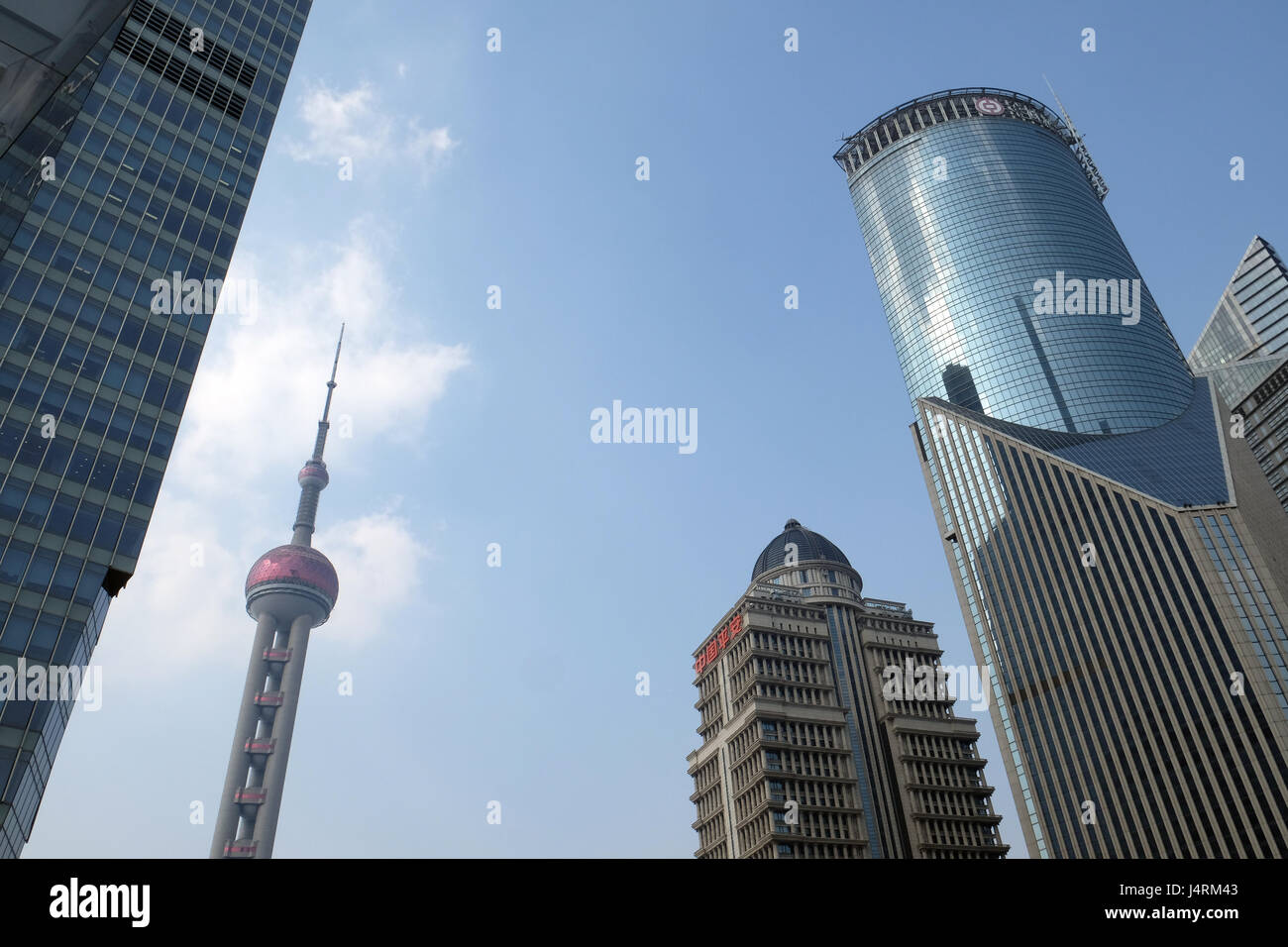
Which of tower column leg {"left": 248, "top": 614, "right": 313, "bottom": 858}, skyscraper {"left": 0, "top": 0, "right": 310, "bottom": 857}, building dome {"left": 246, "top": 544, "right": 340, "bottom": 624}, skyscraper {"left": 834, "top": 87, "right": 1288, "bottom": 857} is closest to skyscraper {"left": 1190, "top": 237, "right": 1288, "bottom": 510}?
skyscraper {"left": 834, "top": 87, "right": 1288, "bottom": 857}

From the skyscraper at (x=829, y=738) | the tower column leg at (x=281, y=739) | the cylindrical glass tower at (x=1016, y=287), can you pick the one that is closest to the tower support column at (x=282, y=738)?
the tower column leg at (x=281, y=739)

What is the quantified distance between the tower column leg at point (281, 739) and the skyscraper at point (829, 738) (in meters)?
82.3

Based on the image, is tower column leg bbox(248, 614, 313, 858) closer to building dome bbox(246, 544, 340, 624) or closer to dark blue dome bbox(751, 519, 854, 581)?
building dome bbox(246, 544, 340, 624)

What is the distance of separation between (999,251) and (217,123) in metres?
138

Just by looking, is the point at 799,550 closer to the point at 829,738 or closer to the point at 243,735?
the point at 829,738

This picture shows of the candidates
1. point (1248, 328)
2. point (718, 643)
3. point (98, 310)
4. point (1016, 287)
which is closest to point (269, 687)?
point (718, 643)

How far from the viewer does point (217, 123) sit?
84875mm

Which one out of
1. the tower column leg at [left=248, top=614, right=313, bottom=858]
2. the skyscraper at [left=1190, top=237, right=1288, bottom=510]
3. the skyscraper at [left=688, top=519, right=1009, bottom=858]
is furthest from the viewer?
the tower column leg at [left=248, top=614, right=313, bottom=858]

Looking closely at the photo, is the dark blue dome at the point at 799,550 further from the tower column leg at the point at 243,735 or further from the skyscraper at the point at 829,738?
the tower column leg at the point at 243,735

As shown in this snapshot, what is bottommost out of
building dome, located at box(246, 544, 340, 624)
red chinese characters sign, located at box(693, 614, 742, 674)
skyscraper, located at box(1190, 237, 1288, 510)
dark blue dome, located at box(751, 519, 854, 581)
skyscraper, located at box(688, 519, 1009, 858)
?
skyscraper, located at box(688, 519, 1009, 858)

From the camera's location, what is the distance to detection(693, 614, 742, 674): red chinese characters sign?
138 metres

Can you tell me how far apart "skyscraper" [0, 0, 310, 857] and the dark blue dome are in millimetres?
103601
